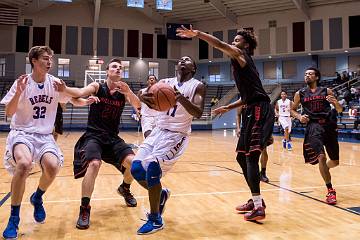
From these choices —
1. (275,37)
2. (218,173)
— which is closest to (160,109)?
(218,173)

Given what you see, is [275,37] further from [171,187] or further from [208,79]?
[171,187]

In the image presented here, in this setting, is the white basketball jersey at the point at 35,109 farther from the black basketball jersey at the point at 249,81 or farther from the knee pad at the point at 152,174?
the black basketball jersey at the point at 249,81

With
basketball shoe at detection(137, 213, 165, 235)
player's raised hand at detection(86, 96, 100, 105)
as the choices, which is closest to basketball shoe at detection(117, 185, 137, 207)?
basketball shoe at detection(137, 213, 165, 235)

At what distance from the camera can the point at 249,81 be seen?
4012mm

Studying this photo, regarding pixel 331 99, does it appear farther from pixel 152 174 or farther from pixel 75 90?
pixel 75 90

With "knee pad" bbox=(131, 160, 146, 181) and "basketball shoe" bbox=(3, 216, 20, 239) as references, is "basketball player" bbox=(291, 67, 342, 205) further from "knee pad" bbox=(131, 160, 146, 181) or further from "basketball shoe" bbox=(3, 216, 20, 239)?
"basketball shoe" bbox=(3, 216, 20, 239)

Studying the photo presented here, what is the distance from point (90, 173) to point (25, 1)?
27.7 meters

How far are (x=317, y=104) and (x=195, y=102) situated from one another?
7.51ft

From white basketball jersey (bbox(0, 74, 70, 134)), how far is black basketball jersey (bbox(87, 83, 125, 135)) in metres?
0.58

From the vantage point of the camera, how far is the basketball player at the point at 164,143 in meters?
3.40

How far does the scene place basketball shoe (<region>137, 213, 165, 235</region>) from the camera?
3.34m

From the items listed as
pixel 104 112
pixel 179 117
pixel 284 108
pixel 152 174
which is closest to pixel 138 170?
pixel 152 174

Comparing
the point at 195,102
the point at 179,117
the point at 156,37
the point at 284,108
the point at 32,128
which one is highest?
the point at 156,37

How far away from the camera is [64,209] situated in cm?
427
